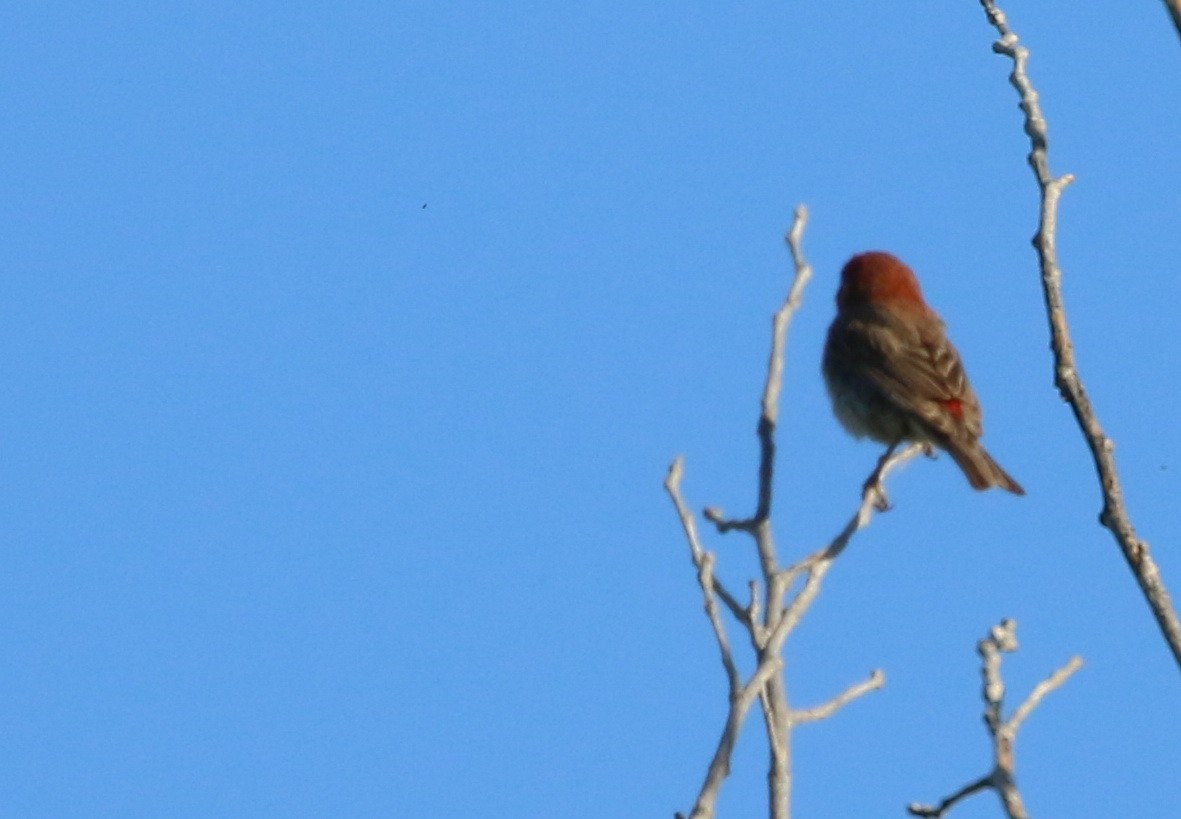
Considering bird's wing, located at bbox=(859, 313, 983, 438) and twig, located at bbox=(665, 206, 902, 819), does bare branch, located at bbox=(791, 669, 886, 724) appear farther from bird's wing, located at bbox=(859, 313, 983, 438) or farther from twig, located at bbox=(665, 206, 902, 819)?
bird's wing, located at bbox=(859, 313, 983, 438)

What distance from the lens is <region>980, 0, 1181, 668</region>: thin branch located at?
14.6 ft

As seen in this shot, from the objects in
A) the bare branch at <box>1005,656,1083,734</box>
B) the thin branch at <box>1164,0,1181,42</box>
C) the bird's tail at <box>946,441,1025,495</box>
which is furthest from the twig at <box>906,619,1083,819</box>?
the bird's tail at <box>946,441,1025,495</box>

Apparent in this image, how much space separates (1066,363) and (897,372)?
18.3 feet

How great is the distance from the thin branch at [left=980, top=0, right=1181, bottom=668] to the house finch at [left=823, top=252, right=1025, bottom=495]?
4.51 metres

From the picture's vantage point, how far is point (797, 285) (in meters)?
5.74

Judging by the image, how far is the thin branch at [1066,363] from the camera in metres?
4.44

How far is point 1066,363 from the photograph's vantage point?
16.1 ft

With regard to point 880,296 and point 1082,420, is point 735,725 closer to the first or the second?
point 1082,420

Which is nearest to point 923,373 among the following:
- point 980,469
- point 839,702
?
point 980,469

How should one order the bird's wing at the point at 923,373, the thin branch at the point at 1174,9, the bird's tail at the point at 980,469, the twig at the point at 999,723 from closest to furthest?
the twig at the point at 999,723, the thin branch at the point at 1174,9, the bird's tail at the point at 980,469, the bird's wing at the point at 923,373

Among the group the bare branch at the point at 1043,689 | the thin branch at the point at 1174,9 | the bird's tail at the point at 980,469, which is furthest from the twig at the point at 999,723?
the bird's tail at the point at 980,469

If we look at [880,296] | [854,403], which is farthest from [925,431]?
[880,296]

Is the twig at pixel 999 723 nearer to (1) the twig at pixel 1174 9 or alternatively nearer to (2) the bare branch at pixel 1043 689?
(2) the bare branch at pixel 1043 689

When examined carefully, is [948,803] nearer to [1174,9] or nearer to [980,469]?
[1174,9]
